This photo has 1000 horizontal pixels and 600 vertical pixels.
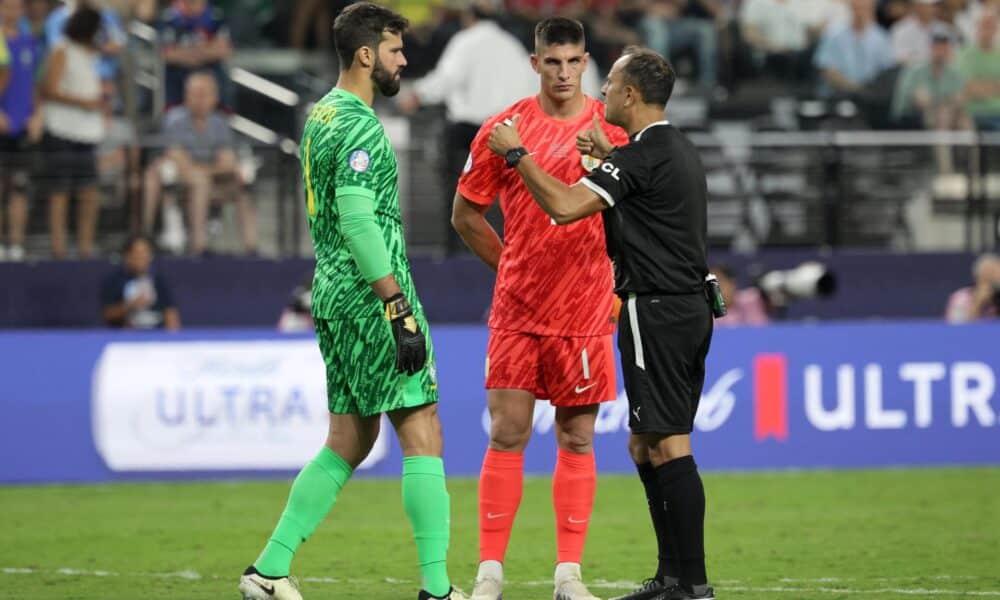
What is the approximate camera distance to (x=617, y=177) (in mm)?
6801

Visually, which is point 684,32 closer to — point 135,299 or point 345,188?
point 135,299

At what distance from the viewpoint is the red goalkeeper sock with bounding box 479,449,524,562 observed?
7.38m

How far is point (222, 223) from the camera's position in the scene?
14.9 meters

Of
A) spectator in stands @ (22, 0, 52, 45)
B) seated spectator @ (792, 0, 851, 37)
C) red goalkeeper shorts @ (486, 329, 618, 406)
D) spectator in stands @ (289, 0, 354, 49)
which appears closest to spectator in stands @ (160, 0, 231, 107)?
spectator in stands @ (22, 0, 52, 45)

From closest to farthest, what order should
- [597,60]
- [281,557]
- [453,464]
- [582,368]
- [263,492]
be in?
[281,557] → [582,368] → [263,492] → [453,464] → [597,60]

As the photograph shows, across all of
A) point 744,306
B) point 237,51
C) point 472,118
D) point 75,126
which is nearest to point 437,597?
point 744,306

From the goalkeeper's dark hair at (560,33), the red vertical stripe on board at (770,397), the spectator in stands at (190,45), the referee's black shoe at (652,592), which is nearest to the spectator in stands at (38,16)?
the spectator in stands at (190,45)

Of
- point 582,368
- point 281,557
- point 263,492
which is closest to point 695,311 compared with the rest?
point 582,368

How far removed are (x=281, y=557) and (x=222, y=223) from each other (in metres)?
8.42

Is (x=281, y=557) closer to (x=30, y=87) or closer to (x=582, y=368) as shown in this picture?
(x=582, y=368)

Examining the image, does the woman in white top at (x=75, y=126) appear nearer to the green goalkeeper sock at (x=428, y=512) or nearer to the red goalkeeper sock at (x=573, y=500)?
the red goalkeeper sock at (x=573, y=500)

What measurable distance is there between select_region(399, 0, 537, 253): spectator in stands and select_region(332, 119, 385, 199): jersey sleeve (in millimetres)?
8208

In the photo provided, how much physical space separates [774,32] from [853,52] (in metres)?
0.78

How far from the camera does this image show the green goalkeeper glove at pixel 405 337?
21.4 feet
